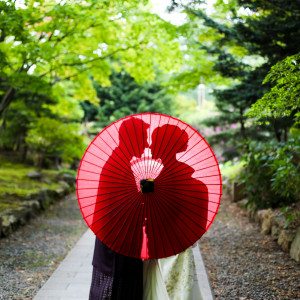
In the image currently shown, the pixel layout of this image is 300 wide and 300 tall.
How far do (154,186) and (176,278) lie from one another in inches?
28.9

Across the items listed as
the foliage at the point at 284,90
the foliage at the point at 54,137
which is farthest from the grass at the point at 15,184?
the foliage at the point at 284,90

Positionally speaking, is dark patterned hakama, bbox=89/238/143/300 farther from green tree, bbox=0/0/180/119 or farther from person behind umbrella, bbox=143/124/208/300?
green tree, bbox=0/0/180/119

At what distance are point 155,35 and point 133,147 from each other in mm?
6016

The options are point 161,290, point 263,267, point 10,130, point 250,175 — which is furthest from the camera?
point 10,130

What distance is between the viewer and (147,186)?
7.47ft

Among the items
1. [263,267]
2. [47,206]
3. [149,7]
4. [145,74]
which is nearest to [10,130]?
[47,206]

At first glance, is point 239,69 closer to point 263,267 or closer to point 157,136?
point 263,267

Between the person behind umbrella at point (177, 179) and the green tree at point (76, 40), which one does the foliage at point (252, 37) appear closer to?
the green tree at point (76, 40)

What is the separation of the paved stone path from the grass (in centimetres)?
244

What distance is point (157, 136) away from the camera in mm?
2363

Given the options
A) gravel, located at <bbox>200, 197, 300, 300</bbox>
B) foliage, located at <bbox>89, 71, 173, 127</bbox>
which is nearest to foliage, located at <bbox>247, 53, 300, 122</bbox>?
gravel, located at <bbox>200, 197, 300, 300</bbox>

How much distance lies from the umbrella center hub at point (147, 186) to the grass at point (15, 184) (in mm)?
5221

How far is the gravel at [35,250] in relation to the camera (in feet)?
12.9

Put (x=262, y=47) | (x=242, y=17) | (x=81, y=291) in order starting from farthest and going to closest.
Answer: (x=242, y=17), (x=262, y=47), (x=81, y=291)
